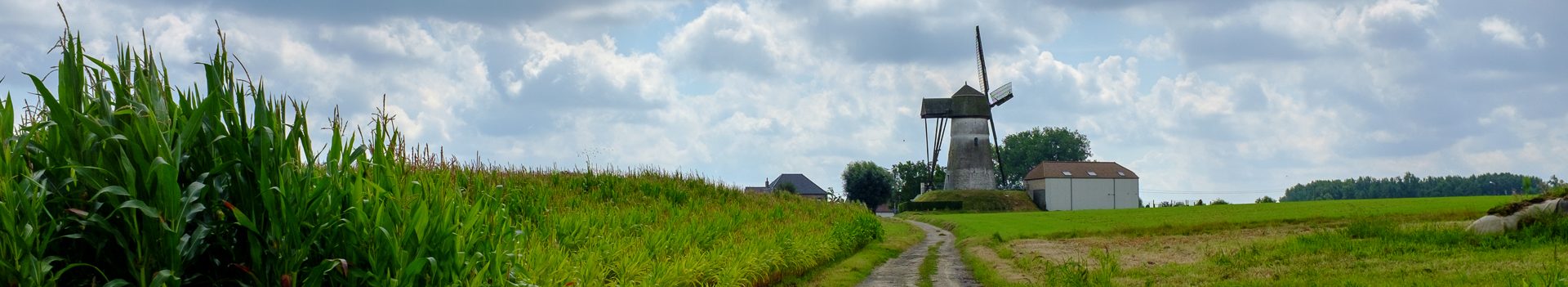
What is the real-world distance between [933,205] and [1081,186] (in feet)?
54.2

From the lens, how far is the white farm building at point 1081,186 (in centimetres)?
8856

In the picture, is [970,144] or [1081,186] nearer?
[970,144]

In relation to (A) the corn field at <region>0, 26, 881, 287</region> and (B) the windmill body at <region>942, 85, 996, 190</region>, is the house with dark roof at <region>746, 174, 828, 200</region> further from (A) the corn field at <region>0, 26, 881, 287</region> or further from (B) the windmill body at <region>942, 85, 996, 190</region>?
(A) the corn field at <region>0, 26, 881, 287</region>

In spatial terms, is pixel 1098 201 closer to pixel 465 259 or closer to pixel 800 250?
pixel 800 250

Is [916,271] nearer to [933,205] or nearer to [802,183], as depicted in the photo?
[933,205]

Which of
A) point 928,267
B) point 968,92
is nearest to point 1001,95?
point 968,92

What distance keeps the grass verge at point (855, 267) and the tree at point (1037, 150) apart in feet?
316

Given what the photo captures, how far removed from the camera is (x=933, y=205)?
8031 cm

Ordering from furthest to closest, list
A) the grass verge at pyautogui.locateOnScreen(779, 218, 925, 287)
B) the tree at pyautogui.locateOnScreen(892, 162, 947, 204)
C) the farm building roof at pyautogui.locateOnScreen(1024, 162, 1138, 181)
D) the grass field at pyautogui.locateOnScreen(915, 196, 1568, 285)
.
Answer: the tree at pyautogui.locateOnScreen(892, 162, 947, 204) < the farm building roof at pyautogui.locateOnScreen(1024, 162, 1138, 181) < the grass verge at pyautogui.locateOnScreen(779, 218, 925, 287) < the grass field at pyautogui.locateOnScreen(915, 196, 1568, 285)

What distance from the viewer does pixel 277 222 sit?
24.0 feet

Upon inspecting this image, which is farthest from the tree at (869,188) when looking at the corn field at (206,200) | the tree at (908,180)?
the corn field at (206,200)

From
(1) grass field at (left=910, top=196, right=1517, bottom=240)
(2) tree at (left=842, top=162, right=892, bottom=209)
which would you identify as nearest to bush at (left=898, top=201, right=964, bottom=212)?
(2) tree at (left=842, top=162, right=892, bottom=209)

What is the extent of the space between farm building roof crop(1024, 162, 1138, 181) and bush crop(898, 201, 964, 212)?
12517mm

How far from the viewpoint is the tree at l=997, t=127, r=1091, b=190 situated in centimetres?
13225
